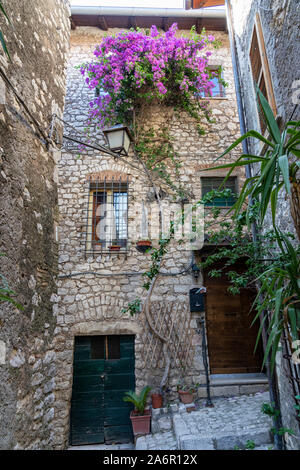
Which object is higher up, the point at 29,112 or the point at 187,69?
the point at 187,69

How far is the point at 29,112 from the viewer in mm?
2562

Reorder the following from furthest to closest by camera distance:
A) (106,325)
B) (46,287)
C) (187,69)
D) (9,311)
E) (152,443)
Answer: (187,69), (106,325), (152,443), (46,287), (9,311)

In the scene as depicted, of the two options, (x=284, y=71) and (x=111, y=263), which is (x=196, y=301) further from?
(x=284, y=71)

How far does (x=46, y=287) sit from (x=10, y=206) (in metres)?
0.91

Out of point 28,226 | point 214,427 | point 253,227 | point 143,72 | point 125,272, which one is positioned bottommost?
point 214,427

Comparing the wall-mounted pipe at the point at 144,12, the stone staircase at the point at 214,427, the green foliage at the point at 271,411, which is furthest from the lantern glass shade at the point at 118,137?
the wall-mounted pipe at the point at 144,12

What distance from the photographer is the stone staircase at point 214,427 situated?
3027 millimetres

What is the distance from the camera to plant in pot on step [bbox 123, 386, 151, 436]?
4168mm

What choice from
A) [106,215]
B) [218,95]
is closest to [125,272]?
[106,215]

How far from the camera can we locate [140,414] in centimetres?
425

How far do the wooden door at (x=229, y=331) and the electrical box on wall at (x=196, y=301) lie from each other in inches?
17.2

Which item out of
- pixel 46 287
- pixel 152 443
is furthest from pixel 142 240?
pixel 152 443

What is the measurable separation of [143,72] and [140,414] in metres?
5.61

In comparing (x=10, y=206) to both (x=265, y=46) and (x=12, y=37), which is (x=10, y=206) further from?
(x=265, y=46)
